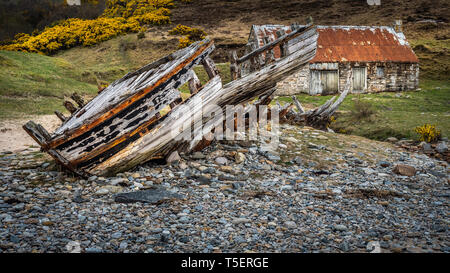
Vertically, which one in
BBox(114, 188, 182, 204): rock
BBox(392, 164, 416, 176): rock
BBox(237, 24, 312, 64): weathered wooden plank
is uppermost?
BBox(237, 24, 312, 64): weathered wooden plank

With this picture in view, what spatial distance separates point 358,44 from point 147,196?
2327 cm

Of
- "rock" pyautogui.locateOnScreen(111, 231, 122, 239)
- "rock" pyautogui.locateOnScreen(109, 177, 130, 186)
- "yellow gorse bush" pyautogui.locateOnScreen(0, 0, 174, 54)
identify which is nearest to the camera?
"rock" pyautogui.locateOnScreen(111, 231, 122, 239)

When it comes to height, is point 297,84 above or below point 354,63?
below

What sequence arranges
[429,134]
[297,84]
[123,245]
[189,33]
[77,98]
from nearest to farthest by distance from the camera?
[123,245], [77,98], [429,134], [297,84], [189,33]

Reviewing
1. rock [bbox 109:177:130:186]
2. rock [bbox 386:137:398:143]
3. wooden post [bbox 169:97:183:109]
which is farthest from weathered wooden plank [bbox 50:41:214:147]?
rock [bbox 386:137:398:143]

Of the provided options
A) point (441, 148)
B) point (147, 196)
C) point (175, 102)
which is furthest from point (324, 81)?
point (147, 196)

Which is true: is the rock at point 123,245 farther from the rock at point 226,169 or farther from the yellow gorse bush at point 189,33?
the yellow gorse bush at point 189,33

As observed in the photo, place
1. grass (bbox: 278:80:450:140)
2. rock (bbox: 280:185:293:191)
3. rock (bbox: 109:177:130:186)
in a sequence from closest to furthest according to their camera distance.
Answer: rock (bbox: 109:177:130:186), rock (bbox: 280:185:293:191), grass (bbox: 278:80:450:140)

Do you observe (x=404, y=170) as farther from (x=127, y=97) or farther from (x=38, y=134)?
(x=38, y=134)

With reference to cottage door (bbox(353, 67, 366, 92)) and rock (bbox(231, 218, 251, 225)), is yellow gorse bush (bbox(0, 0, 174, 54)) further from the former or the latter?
rock (bbox(231, 218, 251, 225))

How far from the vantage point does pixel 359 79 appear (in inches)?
941

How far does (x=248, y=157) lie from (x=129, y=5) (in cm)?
4111

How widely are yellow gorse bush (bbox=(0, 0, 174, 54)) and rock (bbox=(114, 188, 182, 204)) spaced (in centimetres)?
3057

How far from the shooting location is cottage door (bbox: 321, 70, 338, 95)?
2331 centimetres
